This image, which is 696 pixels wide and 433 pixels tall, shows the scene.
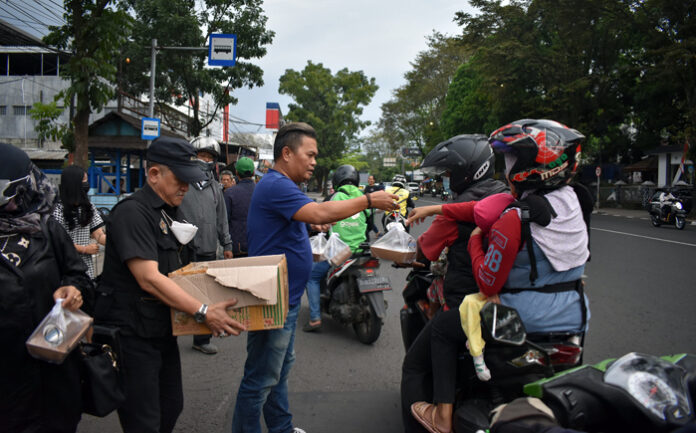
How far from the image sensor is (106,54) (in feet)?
30.1

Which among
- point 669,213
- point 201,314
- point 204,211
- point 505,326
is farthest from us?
point 669,213

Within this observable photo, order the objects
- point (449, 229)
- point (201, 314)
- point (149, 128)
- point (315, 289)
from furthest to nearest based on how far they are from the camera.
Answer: point (149, 128)
point (315, 289)
point (449, 229)
point (201, 314)

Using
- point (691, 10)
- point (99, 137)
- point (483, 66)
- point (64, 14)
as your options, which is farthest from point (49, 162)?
point (691, 10)

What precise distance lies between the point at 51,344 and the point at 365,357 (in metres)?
3.12

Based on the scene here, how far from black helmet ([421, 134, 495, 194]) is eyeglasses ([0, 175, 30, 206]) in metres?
1.97

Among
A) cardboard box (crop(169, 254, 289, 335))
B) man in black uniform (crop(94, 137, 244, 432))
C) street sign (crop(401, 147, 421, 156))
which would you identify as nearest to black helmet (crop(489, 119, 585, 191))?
cardboard box (crop(169, 254, 289, 335))

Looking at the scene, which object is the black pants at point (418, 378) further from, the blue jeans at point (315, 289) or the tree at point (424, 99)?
the tree at point (424, 99)

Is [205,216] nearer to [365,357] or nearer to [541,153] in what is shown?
[365,357]

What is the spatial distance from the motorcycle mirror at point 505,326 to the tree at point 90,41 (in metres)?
9.36

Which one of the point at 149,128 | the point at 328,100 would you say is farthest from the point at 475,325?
the point at 328,100

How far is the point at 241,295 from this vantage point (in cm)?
213

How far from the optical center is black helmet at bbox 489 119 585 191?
2.06 m

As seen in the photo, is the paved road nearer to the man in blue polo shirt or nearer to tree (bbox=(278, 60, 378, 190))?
the man in blue polo shirt

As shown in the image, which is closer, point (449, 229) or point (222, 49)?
point (449, 229)
